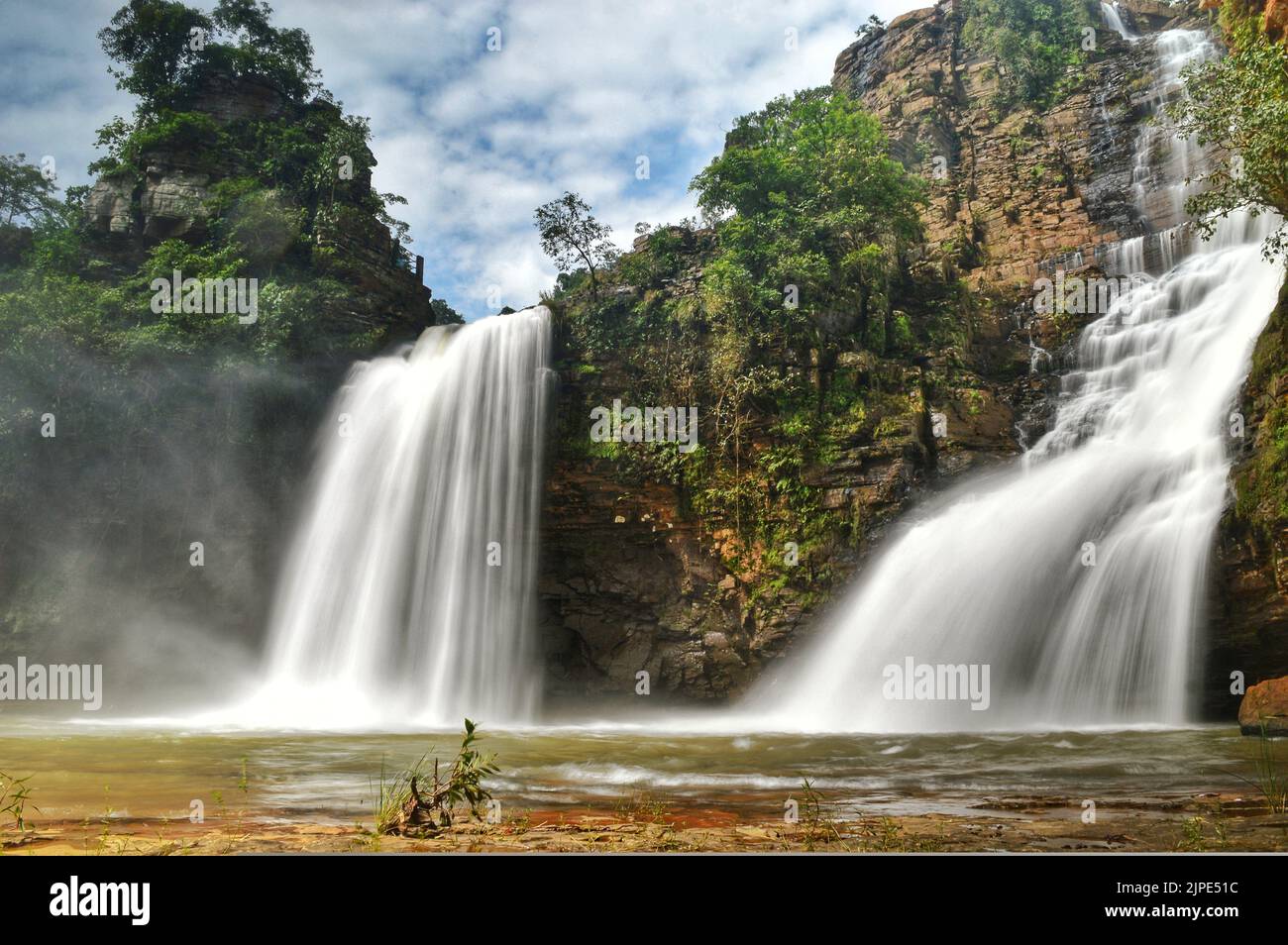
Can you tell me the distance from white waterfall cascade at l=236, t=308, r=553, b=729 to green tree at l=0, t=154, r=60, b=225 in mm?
16664

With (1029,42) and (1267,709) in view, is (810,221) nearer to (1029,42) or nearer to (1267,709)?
(1267,709)

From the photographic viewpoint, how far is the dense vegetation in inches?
664

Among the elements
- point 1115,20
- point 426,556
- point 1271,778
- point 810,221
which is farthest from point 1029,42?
point 1271,778

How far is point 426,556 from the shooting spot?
16984mm

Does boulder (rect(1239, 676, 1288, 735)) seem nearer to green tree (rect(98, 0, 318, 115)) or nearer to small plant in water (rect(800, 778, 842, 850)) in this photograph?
small plant in water (rect(800, 778, 842, 850))

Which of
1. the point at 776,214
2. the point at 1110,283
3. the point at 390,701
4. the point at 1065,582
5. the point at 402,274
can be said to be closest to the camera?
the point at 1065,582

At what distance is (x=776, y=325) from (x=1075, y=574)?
27.1 ft

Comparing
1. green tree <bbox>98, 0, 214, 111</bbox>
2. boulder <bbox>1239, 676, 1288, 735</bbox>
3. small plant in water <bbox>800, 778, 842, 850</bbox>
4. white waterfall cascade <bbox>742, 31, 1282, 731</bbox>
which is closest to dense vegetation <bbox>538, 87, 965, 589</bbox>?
white waterfall cascade <bbox>742, 31, 1282, 731</bbox>

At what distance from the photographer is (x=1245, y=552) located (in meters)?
11.0

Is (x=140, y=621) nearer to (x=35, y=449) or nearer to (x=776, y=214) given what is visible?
(x=35, y=449)

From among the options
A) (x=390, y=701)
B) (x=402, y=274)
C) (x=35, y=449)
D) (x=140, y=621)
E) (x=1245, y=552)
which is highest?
(x=402, y=274)

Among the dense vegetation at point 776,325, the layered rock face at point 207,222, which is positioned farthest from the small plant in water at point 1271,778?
the layered rock face at point 207,222
